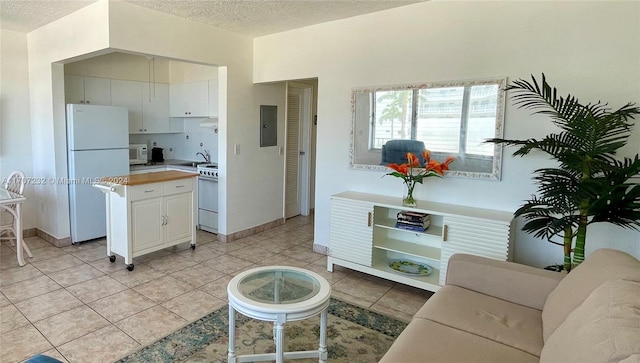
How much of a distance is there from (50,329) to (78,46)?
8.56 feet

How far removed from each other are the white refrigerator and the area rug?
2592mm

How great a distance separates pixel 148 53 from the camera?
3.66 meters

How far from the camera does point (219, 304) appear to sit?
9.94ft

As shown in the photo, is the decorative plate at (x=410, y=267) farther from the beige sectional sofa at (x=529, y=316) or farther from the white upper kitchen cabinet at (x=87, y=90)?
the white upper kitchen cabinet at (x=87, y=90)

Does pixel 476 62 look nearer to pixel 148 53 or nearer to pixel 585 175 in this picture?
pixel 585 175

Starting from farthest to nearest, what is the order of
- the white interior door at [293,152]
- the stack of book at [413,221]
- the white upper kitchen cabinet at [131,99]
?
the white interior door at [293,152] → the white upper kitchen cabinet at [131,99] → the stack of book at [413,221]

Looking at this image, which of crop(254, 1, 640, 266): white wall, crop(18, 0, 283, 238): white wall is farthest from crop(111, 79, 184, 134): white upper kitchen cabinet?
crop(254, 1, 640, 266): white wall

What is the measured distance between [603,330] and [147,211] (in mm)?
3702

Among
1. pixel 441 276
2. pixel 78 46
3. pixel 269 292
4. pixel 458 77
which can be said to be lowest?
pixel 441 276

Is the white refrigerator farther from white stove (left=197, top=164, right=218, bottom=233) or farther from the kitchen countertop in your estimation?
white stove (left=197, top=164, right=218, bottom=233)

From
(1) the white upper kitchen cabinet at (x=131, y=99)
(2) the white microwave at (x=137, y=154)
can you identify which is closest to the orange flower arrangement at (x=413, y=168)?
(2) the white microwave at (x=137, y=154)

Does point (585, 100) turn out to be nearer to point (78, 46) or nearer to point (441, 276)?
point (441, 276)

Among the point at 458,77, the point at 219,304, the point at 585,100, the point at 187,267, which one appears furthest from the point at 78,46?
the point at 585,100

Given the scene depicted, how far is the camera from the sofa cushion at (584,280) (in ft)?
5.27
